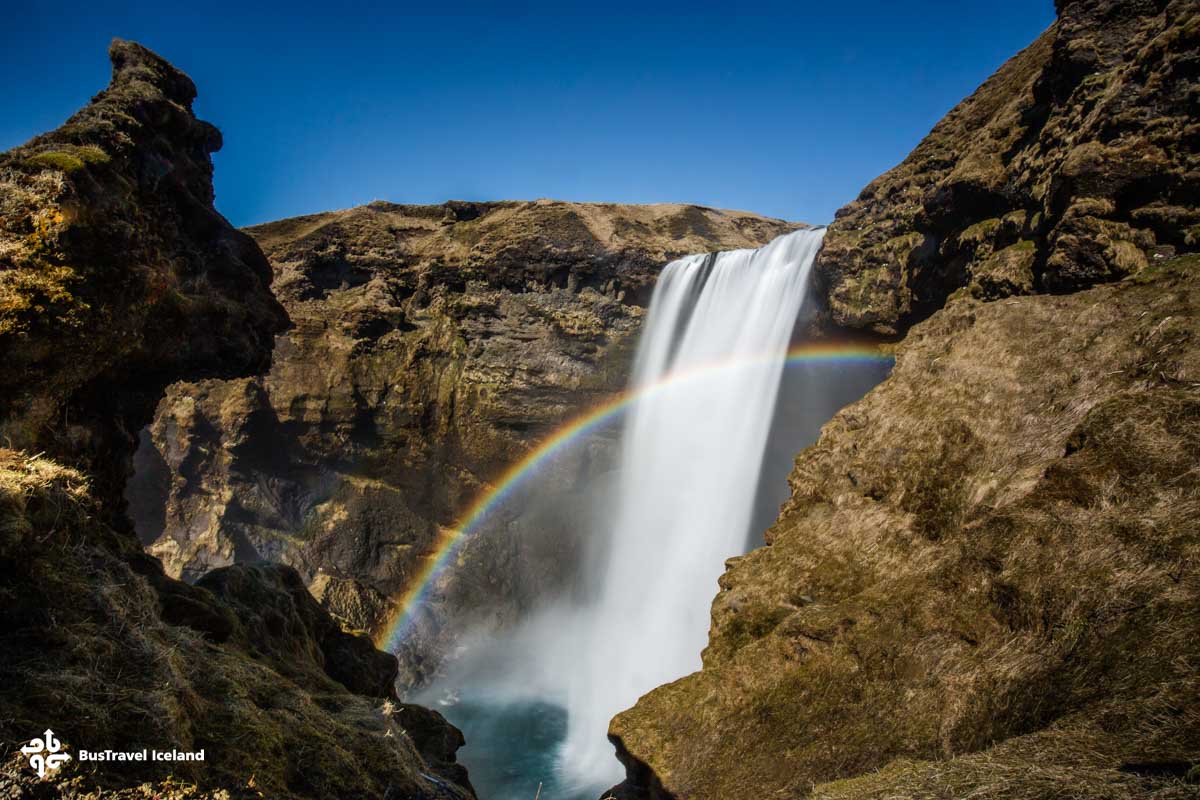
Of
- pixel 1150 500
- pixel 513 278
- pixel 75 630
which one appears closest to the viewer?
pixel 75 630

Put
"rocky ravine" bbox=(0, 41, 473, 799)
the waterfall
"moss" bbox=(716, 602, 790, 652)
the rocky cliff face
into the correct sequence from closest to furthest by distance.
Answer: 1. "rocky ravine" bbox=(0, 41, 473, 799)
2. "moss" bbox=(716, 602, 790, 652)
3. the waterfall
4. the rocky cliff face

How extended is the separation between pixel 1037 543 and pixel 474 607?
110 feet

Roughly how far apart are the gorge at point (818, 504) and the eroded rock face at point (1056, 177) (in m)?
0.08

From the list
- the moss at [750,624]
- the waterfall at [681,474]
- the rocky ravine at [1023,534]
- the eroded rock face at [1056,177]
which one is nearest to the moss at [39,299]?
the rocky ravine at [1023,534]

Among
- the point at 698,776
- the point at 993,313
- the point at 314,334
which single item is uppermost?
the point at 314,334

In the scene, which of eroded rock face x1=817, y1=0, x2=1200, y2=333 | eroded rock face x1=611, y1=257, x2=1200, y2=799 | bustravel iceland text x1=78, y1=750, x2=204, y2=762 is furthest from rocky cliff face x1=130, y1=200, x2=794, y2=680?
bustravel iceland text x1=78, y1=750, x2=204, y2=762

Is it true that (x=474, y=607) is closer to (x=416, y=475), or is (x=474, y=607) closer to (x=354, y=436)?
(x=416, y=475)

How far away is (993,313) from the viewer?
1130 centimetres

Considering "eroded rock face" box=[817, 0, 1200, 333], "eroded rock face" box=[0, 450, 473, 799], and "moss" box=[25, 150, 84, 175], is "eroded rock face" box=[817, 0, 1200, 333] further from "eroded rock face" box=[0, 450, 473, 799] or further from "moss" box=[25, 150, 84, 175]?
"moss" box=[25, 150, 84, 175]

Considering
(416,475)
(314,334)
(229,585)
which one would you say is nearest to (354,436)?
(416,475)

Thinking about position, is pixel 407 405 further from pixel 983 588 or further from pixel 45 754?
pixel 45 754

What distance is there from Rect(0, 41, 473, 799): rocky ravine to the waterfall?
16916 mm

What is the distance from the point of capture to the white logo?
11.2 ft

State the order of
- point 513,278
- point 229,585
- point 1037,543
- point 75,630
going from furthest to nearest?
1. point 513,278
2. point 229,585
3. point 1037,543
4. point 75,630
